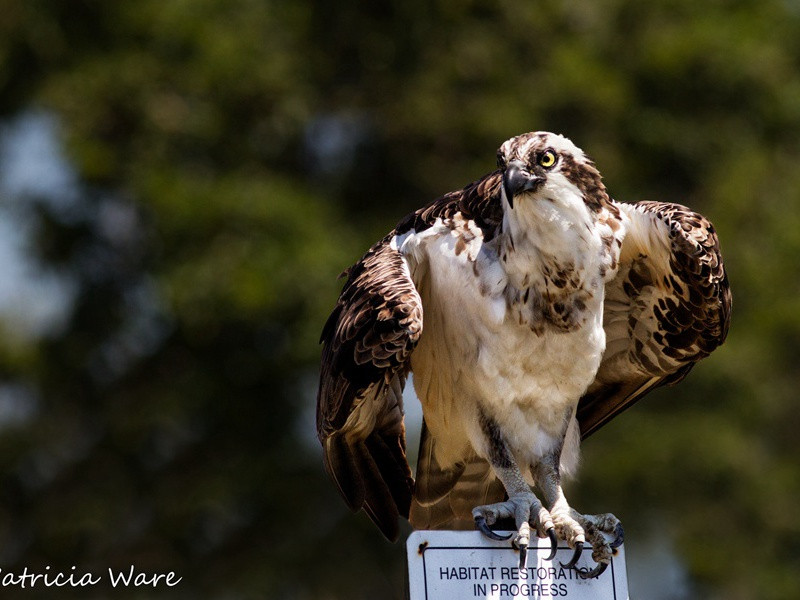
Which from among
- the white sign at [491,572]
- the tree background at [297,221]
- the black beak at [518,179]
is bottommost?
the white sign at [491,572]

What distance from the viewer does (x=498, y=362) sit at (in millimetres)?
4977

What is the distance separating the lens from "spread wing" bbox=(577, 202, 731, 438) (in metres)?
4.96

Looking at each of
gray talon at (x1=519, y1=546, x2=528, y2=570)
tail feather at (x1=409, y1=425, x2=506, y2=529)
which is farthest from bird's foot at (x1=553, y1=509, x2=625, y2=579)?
tail feather at (x1=409, y1=425, x2=506, y2=529)

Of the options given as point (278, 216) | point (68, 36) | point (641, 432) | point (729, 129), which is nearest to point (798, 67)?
point (729, 129)

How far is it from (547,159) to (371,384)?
1.00 m

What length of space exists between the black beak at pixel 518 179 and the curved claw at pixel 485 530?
3.68ft

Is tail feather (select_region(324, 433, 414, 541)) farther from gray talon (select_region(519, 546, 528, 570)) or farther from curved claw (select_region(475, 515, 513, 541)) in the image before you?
gray talon (select_region(519, 546, 528, 570))

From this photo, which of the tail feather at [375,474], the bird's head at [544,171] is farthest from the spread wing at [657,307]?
the tail feather at [375,474]

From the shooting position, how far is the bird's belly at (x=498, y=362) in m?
4.95

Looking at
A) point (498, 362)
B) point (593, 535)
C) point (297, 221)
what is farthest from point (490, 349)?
point (297, 221)

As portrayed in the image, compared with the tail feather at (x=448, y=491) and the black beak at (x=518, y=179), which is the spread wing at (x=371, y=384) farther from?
the black beak at (x=518, y=179)

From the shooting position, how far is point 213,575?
12.3 metres

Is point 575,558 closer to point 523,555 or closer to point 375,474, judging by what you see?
point 523,555

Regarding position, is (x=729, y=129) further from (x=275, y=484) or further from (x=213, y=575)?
(x=213, y=575)
